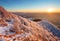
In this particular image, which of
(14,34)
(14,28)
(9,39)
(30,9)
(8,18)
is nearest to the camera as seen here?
(9,39)

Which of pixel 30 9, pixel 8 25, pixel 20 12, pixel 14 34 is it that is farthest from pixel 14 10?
pixel 14 34

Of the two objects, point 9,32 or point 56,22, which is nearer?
point 9,32

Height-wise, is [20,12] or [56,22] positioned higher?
[20,12]

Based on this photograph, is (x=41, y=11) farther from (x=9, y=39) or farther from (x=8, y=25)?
(x=9, y=39)

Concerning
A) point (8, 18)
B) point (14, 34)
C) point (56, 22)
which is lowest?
point (56, 22)

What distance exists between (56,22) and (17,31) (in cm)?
398

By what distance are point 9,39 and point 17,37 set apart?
176 mm

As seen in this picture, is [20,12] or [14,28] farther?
[20,12]

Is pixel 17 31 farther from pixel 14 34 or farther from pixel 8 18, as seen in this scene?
pixel 8 18

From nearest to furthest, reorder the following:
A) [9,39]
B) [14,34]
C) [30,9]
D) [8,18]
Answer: [9,39] < [14,34] < [8,18] < [30,9]

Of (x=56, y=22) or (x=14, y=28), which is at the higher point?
(x=14, y=28)

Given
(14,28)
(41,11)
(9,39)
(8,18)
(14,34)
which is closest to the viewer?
(9,39)

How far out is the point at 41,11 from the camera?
5824 millimetres

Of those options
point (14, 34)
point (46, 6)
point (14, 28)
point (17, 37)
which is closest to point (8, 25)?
point (14, 28)
